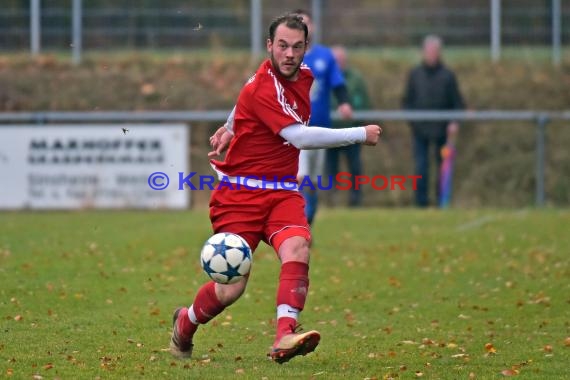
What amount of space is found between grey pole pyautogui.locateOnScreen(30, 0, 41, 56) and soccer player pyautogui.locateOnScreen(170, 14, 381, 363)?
629 inches

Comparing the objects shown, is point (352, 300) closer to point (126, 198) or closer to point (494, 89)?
point (126, 198)

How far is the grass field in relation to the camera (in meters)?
7.46

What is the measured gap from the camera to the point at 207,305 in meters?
7.45

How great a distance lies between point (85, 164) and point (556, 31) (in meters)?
9.60

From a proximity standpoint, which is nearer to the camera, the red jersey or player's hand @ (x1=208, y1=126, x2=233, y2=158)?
the red jersey

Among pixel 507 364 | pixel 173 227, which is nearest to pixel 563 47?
pixel 173 227

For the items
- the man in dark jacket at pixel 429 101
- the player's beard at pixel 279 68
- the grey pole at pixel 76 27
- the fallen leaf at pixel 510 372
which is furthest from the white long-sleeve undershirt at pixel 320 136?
the grey pole at pixel 76 27

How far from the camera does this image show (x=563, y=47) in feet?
78.3

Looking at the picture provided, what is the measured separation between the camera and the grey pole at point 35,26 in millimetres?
22766

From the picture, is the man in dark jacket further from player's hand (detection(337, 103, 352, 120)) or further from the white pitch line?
player's hand (detection(337, 103, 352, 120))

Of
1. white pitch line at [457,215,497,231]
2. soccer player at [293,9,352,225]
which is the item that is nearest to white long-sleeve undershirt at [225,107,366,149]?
soccer player at [293,9,352,225]

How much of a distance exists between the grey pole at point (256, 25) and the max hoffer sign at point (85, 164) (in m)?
5.04

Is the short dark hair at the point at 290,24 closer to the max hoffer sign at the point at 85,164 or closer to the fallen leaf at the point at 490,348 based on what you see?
the fallen leaf at the point at 490,348

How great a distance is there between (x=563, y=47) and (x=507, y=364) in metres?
17.2
